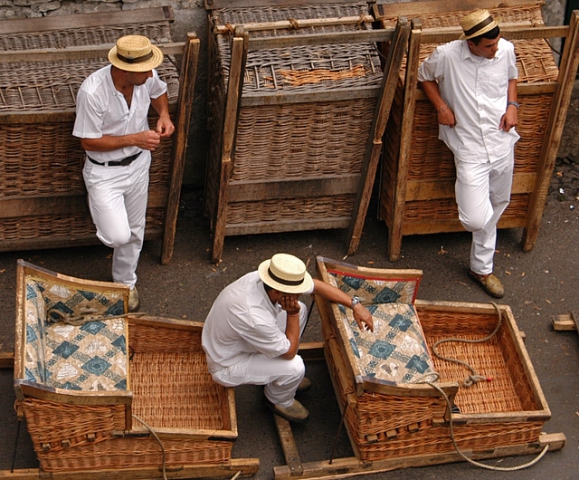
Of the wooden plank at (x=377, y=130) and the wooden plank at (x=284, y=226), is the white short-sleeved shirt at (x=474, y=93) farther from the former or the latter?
the wooden plank at (x=284, y=226)

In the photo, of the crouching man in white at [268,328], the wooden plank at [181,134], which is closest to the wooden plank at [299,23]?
the wooden plank at [181,134]

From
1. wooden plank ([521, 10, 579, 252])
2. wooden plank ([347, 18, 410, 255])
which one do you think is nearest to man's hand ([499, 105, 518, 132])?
wooden plank ([521, 10, 579, 252])

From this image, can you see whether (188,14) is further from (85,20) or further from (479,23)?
(479,23)

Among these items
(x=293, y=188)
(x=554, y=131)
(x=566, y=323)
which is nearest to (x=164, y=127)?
(x=293, y=188)

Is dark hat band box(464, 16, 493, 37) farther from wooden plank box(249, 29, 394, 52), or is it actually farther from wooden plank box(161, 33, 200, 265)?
wooden plank box(161, 33, 200, 265)

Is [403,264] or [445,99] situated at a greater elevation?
[445,99]

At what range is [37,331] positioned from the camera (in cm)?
595

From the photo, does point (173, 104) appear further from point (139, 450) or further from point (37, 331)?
point (139, 450)

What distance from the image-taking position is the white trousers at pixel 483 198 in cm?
714

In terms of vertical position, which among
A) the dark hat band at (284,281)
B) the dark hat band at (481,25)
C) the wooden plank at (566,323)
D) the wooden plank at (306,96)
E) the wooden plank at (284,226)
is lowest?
the wooden plank at (566,323)

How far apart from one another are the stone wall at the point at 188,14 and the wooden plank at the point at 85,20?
15 centimetres

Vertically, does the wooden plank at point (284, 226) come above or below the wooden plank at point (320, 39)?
below

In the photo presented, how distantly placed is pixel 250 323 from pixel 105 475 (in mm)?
1285

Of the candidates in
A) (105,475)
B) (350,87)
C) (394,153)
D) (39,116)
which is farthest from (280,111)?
(105,475)
